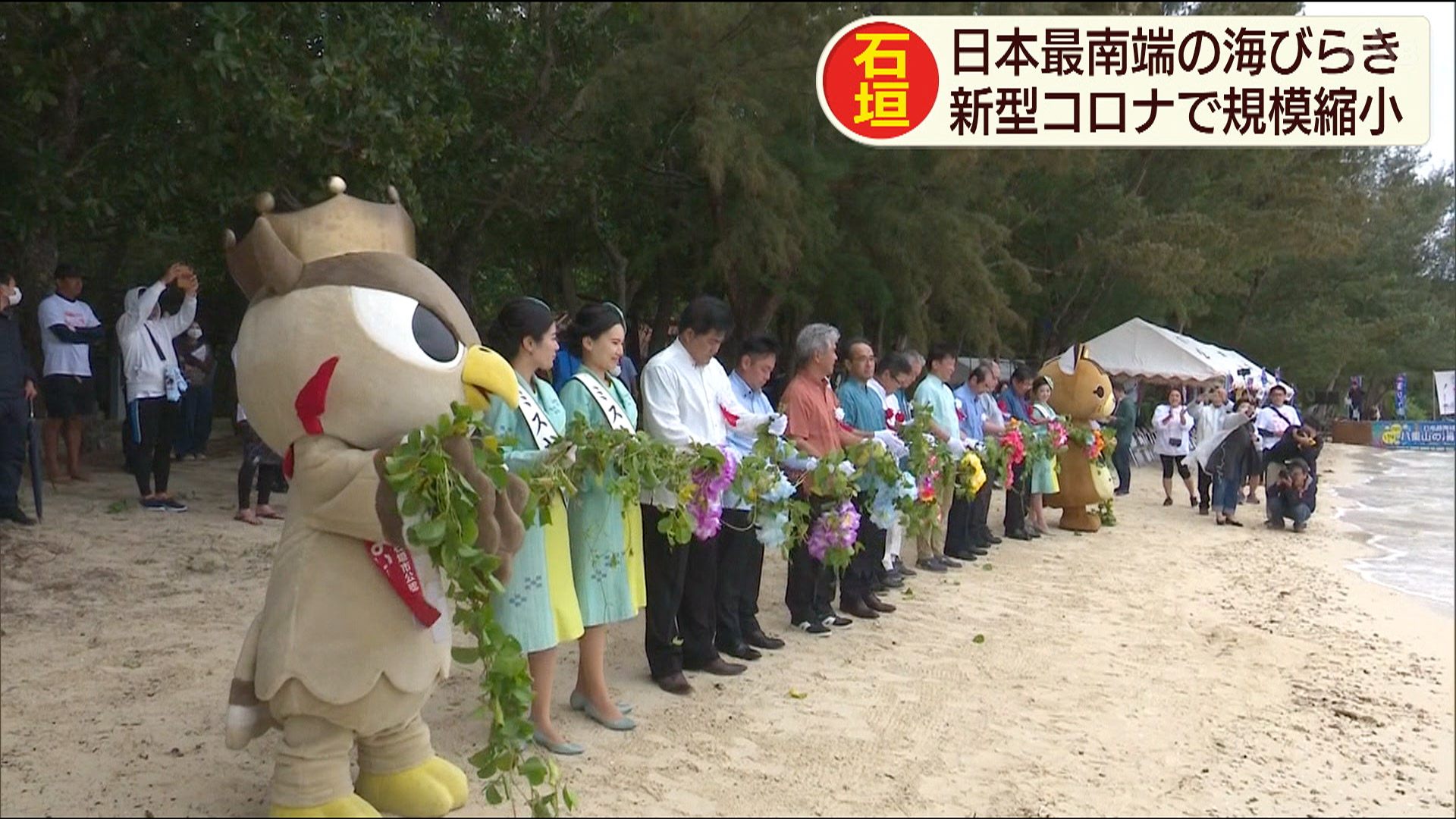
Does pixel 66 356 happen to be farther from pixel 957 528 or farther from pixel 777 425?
pixel 957 528

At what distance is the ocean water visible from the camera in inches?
309

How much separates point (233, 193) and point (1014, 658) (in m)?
4.31

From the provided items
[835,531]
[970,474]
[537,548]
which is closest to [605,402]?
[537,548]

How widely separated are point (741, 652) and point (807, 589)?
78 centimetres

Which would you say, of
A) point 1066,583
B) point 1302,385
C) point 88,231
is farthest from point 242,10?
point 1302,385

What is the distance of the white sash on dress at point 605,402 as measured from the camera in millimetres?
4195

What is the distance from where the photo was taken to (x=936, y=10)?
3.52 meters

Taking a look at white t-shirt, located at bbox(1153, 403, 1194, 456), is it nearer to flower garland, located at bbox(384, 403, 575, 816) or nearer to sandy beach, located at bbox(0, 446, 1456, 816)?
sandy beach, located at bbox(0, 446, 1456, 816)

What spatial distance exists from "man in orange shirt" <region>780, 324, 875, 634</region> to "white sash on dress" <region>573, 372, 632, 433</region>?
1516 millimetres

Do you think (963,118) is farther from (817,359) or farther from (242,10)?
(242,10)

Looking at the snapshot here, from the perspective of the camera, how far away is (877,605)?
661cm

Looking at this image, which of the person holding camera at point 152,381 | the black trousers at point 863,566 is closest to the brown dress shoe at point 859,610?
the black trousers at point 863,566

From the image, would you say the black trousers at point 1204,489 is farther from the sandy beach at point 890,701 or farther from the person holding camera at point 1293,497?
the sandy beach at point 890,701

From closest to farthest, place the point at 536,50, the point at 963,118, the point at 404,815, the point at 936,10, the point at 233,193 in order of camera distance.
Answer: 1. the point at 404,815
2. the point at 936,10
3. the point at 963,118
4. the point at 536,50
5. the point at 233,193
